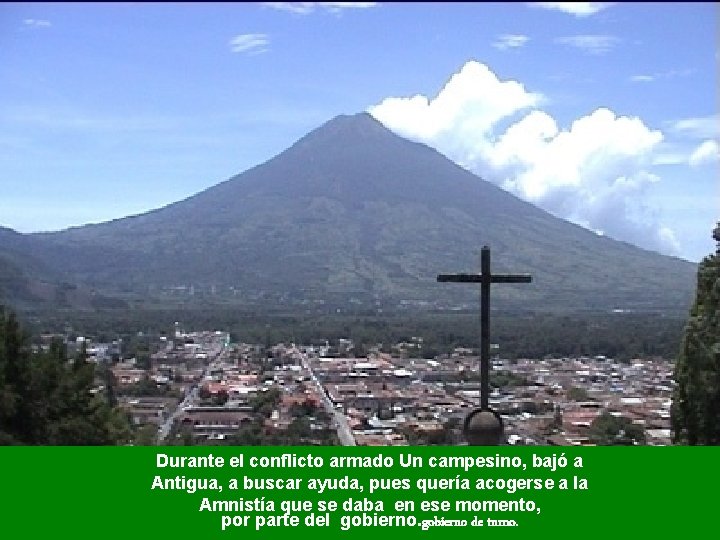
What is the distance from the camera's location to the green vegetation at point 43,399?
699cm

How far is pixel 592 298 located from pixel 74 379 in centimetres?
4219

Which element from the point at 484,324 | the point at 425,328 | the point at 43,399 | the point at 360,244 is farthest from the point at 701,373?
the point at 360,244

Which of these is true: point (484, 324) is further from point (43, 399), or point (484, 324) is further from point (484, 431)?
point (43, 399)

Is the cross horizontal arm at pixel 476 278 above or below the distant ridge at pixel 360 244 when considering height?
below

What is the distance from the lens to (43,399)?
7.30m

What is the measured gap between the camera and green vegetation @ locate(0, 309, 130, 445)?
6989mm

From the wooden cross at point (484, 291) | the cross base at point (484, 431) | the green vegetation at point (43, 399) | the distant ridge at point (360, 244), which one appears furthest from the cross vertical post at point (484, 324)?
the distant ridge at point (360, 244)

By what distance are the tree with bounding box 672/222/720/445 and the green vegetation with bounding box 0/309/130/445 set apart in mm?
4249

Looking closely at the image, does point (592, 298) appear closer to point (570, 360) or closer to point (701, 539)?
point (570, 360)

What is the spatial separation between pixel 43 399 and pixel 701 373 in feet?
15.2

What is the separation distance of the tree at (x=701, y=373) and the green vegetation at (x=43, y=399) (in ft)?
13.9

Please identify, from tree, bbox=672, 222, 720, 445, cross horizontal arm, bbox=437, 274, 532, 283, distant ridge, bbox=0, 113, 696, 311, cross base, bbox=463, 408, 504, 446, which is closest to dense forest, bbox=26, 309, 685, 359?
distant ridge, bbox=0, 113, 696, 311

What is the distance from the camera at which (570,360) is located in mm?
27328

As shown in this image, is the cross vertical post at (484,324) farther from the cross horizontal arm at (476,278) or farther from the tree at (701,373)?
the tree at (701,373)
